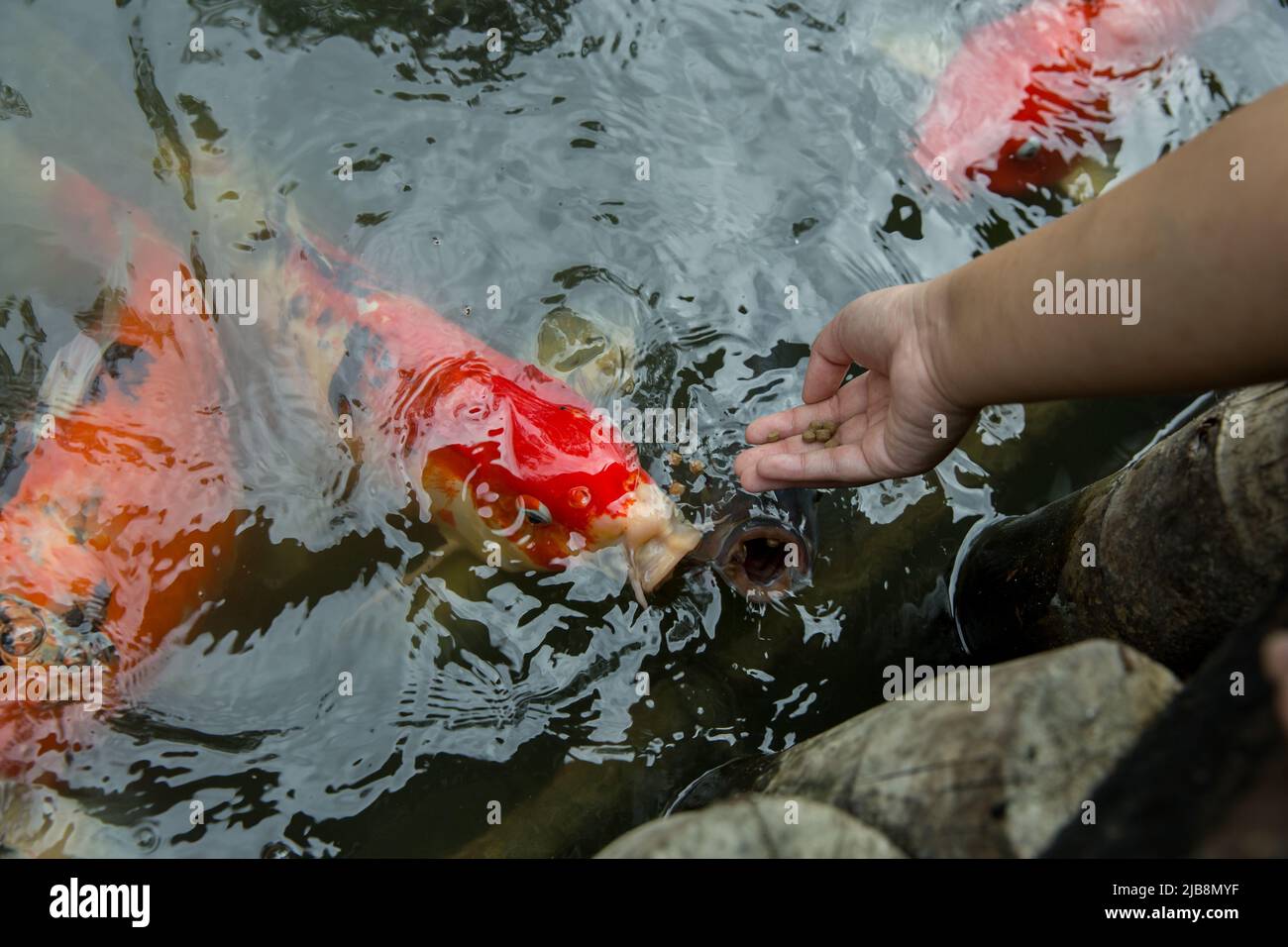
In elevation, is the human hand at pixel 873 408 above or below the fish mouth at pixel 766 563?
above

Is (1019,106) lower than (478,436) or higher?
higher

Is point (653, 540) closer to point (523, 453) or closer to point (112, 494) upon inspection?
point (523, 453)

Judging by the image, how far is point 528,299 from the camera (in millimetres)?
4602

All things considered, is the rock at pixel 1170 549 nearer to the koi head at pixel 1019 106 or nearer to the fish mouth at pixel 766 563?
the fish mouth at pixel 766 563

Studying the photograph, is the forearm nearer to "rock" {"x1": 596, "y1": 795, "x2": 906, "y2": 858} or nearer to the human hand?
the human hand

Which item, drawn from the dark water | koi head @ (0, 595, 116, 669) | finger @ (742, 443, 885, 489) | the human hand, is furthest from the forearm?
koi head @ (0, 595, 116, 669)

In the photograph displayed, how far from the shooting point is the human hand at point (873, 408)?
295 centimetres

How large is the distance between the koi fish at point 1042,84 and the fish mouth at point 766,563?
247 centimetres

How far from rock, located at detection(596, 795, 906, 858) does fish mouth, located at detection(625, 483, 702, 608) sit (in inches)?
53.0

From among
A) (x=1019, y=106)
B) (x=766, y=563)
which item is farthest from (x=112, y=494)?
(x=1019, y=106)

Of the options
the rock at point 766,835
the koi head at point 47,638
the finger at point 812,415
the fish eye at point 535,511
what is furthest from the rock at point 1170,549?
the koi head at point 47,638

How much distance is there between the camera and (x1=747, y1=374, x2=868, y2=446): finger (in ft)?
11.3

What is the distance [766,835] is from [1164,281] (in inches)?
63.3
